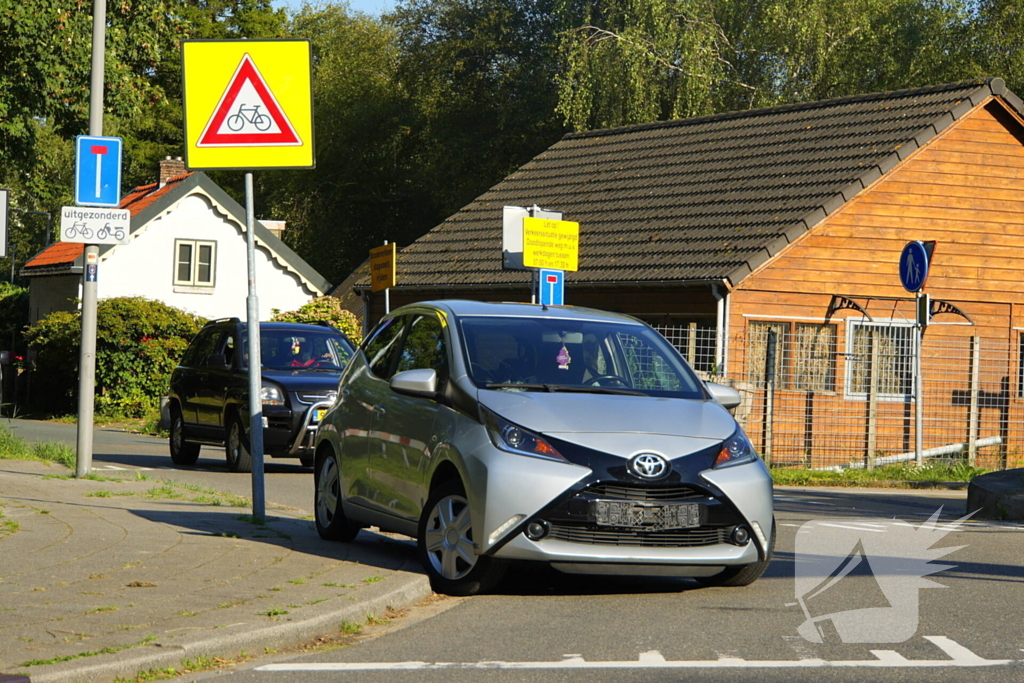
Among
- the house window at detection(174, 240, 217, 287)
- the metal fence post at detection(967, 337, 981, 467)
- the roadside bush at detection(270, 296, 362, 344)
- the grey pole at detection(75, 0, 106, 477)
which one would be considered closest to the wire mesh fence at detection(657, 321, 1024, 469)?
the metal fence post at detection(967, 337, 981, 467)

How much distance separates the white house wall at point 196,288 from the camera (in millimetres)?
43625

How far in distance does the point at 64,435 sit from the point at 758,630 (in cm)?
1964

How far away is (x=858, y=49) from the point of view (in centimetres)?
4547

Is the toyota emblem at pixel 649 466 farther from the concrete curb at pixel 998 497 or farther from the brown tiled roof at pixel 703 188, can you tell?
the brown tiled roof at pixel 703 188

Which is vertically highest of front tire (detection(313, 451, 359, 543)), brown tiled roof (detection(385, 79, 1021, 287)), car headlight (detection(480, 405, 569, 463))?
brown tiled roof (detection(385, 79, 1021, 287))

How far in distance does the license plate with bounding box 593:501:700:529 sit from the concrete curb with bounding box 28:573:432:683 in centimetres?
118

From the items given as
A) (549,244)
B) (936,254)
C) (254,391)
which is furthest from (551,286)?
(936,254)

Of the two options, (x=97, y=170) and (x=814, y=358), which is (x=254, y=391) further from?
(x=814, y=358)

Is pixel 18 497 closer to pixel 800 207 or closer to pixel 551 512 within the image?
pixel 551 512

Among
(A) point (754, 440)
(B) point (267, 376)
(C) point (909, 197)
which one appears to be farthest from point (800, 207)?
(B) point (267, 376)

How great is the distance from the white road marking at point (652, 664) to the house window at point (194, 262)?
38955 millimetres

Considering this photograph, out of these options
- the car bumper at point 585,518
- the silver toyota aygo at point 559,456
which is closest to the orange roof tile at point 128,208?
the silver toyota aygo at point 559,456

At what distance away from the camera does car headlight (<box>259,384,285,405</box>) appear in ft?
56.7

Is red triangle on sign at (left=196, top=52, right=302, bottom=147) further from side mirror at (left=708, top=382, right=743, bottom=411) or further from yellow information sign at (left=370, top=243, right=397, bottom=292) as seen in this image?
yellow information sign at (left=370, top=243, right=397, bottom=292)
